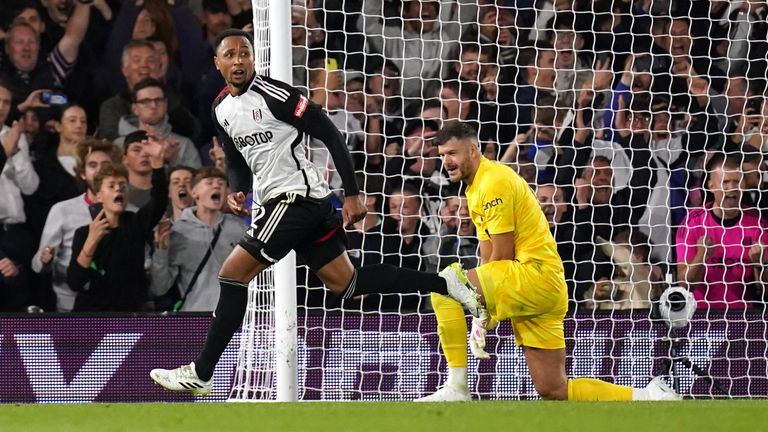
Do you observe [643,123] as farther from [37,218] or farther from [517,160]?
[37,218]

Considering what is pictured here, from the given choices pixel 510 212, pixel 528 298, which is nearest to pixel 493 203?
pixel 510 212

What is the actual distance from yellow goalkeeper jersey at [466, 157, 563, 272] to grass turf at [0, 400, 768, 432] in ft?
4.45

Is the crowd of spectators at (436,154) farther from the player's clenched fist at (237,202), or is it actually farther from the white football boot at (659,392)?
the player's clenched fist at (237,202)

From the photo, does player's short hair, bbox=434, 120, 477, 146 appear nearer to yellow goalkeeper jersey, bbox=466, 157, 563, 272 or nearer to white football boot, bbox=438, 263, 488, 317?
yellow goalkeeper jersey, bbox=466, 157, 563, 272

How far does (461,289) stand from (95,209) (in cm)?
323

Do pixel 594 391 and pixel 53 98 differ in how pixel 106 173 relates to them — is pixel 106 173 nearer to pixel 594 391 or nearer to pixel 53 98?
pixel 53 98

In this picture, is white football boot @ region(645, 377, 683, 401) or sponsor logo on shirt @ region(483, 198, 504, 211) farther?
white football boot @ region(645, 377, 683, 401)

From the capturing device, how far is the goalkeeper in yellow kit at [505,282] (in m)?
6.23

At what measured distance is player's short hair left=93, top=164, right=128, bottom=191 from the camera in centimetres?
842

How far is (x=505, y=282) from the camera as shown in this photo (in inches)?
247

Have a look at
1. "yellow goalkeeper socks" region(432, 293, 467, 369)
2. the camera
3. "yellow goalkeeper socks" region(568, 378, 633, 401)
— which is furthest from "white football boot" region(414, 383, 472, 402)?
the camera

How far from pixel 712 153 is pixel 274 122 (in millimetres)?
3686

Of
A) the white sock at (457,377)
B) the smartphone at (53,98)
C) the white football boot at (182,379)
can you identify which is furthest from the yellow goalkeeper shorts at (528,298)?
the smartphone at (53,98)

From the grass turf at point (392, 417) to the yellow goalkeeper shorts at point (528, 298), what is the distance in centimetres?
124
